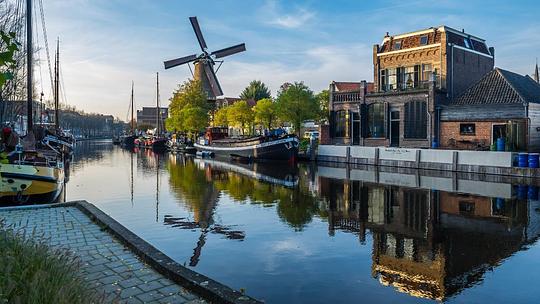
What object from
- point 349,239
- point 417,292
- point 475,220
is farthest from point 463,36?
point 417,292

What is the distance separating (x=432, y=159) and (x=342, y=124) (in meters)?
12.0

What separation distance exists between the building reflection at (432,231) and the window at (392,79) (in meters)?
18.7

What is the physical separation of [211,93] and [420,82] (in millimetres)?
34282

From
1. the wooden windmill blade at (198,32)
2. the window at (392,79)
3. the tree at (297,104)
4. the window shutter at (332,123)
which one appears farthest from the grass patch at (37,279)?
the wooden windmill blade at (198,32)

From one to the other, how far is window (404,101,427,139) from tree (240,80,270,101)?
42390mm

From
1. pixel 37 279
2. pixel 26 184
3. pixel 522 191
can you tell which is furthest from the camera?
pixel 522 191

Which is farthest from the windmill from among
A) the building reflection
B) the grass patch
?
the grass patch

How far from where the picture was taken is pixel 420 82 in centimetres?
3195

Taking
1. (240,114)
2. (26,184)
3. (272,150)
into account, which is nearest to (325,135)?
(272,150)

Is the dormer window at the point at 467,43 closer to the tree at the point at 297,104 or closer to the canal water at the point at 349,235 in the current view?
the tree at the point at 297,104

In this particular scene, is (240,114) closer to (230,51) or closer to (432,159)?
(230,51)

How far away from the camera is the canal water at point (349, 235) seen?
21.6 ft

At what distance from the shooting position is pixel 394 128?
32562 millimetres

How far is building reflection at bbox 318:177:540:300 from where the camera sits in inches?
277
